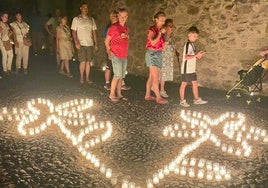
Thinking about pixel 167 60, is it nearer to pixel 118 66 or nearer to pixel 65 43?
pixel 118 66

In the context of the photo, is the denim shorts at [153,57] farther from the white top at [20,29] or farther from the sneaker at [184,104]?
the white top at [20,29]

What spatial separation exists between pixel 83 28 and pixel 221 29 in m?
3.56

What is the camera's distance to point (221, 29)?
9.53 m

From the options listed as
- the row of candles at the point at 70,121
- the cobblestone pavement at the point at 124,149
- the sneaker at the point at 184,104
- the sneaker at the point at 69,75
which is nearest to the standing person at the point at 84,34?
the cobblestone pavement at the point at 124,149

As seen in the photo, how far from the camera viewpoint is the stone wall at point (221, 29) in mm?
9023

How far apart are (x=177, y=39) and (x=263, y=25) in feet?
7.81

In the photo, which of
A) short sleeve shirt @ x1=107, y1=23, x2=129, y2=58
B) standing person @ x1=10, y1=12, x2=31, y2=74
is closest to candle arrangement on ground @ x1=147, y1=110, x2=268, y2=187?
short sleeve shirt @ x1=107, y1=23, x2=129, y2=58

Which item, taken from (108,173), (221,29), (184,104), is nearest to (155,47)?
(184,104)

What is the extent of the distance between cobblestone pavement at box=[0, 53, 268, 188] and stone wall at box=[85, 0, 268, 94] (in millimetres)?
776

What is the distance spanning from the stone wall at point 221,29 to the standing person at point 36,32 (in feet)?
18.8

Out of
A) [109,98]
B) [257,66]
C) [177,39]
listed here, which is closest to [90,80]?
[109,98]

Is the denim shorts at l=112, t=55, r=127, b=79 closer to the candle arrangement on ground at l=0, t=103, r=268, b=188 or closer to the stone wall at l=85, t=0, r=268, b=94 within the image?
the candle arrangement on ground at l=0, t=103, r=268, b=188

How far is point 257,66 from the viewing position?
852 cm

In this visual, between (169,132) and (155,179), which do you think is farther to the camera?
(169,132)
